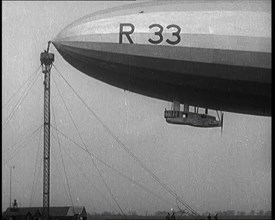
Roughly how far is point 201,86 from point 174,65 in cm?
144

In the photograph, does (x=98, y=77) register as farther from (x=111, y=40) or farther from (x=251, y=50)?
(x=251, y=50)

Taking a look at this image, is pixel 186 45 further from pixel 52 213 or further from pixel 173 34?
pixel 52 213

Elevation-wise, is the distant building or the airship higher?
the airship

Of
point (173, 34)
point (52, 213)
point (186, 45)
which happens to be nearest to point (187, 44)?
point (186, 45)

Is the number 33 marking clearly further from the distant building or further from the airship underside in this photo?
the distant building

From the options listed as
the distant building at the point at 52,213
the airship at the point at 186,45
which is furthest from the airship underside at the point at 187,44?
the distant building at the point at 52,213

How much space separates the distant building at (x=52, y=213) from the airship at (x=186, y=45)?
26711mm

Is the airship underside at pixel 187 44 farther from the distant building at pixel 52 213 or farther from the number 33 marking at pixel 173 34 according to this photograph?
the distant building at pixel 52 213

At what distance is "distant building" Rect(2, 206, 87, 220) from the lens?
1837 inches

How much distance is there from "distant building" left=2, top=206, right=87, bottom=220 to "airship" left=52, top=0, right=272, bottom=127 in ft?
87.6

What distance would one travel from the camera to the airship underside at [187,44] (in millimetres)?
20281

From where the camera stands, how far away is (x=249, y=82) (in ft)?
68.4

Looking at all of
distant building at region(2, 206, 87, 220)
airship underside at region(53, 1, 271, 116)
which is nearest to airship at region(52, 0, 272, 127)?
airship underside at region(53, 1, 271, 116)

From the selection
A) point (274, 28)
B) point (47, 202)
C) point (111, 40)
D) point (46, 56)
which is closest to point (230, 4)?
point (111, 40)
